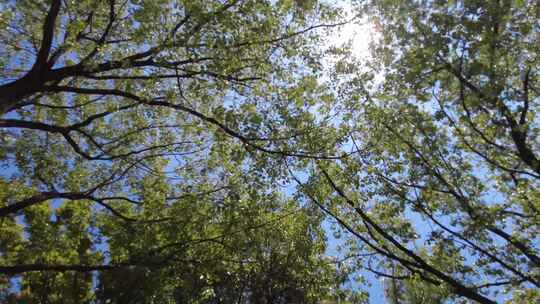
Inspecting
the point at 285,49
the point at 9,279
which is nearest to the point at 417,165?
the point at 285,49

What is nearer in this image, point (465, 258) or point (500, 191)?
point (465, 258)

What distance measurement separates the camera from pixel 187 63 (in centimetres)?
1128

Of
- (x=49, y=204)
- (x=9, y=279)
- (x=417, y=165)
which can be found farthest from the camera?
(x=9, y=279)

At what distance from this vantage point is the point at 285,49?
1188cm

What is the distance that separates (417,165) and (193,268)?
7746mm

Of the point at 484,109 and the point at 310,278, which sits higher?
the point at 484,109

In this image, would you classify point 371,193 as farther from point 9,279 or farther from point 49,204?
point 9,279

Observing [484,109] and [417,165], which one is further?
[417,165]

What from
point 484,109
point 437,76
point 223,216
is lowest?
point 223,216

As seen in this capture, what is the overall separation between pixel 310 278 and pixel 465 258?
18.8 ft

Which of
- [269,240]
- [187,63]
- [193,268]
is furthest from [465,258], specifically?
[187,63]

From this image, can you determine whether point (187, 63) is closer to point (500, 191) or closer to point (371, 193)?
point (371, 193)

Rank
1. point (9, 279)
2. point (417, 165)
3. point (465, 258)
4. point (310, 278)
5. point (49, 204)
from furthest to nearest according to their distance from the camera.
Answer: point (9, 279)
point (49, 204)
point (310, 278)
point (417, 165)
point (465, 258)

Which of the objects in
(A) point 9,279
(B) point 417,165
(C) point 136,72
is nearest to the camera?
(B) point 417,165
